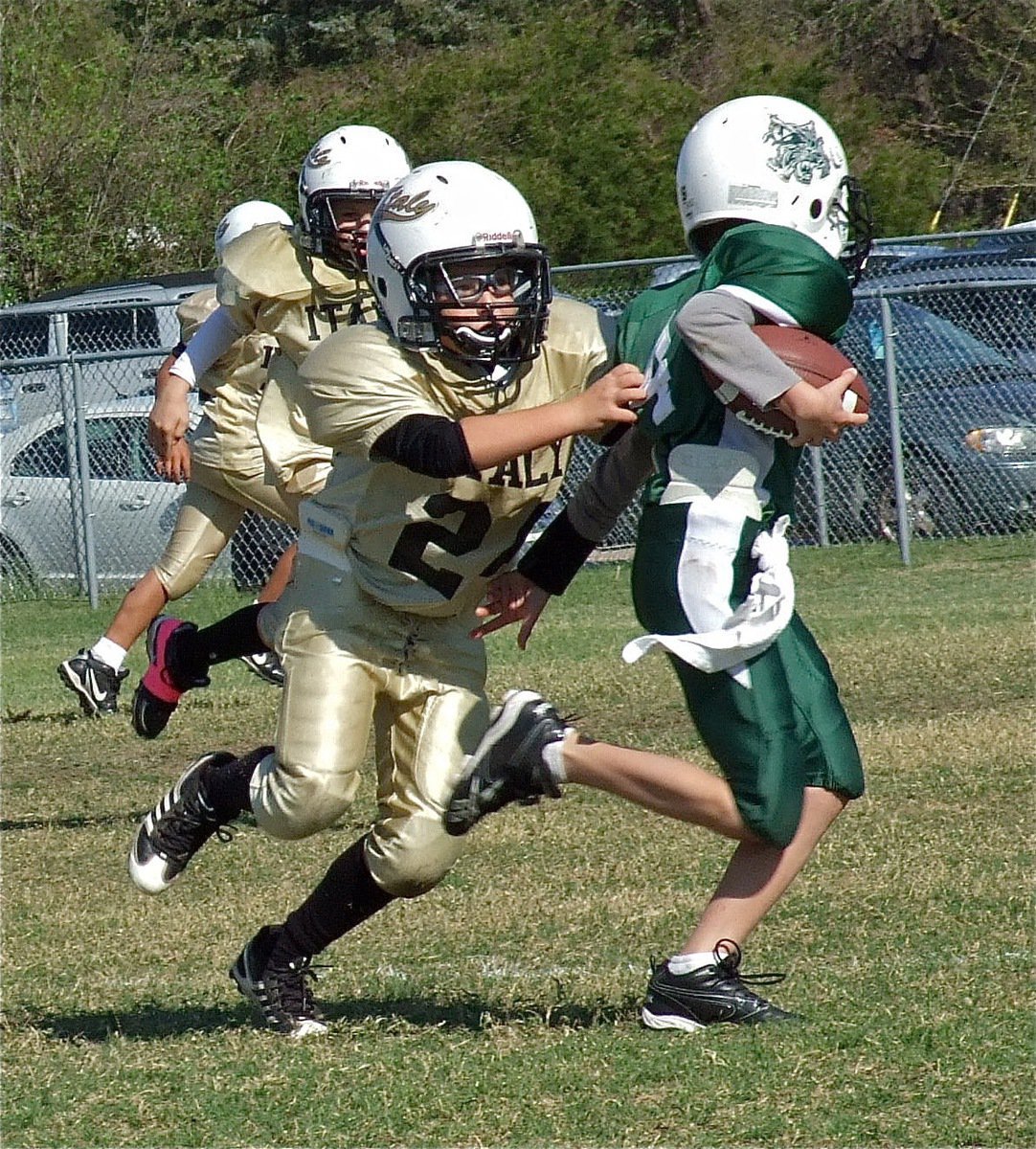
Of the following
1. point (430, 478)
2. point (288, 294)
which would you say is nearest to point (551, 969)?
point (430, 478)

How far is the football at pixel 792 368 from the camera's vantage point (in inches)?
137

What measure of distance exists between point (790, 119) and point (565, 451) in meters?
0.78

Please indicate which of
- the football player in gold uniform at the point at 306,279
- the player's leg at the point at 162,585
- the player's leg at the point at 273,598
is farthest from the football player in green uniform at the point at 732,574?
the player's leg at the point at 162,585

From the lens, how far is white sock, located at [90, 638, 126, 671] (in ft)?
22.8

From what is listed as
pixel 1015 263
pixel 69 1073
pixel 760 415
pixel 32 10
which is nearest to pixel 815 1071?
pixel 760 415

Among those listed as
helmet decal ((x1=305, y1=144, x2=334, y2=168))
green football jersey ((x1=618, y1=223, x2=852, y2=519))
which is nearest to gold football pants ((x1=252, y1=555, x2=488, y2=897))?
green football jersey ((x1=618, y1=223, x2=852, y2=519))

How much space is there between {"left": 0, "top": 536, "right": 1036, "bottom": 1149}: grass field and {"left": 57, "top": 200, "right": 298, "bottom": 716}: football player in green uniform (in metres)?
0.43

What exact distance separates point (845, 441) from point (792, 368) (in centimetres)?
845

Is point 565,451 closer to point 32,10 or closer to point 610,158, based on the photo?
point 610,158

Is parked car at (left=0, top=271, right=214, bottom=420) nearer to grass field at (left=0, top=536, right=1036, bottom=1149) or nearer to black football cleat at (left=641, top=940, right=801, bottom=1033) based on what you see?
grass field at (left=0, top=536, right=1036, bottom=1149)

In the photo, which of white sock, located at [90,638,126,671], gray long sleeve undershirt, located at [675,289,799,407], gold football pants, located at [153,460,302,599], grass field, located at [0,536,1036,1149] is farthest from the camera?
white sock, located at [90,638,126,671]

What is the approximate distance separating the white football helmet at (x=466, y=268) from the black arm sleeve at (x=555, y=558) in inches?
15.6

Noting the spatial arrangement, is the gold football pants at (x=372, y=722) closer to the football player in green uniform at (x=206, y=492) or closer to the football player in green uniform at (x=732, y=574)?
the football player in green uniform at (x=732, y=574)

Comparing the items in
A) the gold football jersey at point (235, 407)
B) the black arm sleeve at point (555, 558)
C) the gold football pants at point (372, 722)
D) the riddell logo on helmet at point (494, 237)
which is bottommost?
the gold football jersey at point (235, 407)
